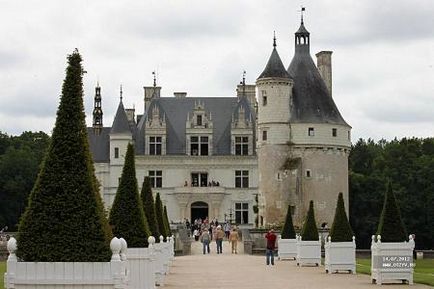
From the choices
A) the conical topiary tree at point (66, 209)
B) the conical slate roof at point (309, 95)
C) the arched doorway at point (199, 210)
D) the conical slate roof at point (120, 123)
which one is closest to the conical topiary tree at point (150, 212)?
the conical topiary tree at point (66, 209)

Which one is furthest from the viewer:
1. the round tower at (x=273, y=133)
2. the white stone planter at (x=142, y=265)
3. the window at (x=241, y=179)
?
the window at (x=241, y=179)

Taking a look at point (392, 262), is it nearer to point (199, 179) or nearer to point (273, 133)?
point (273, 133)

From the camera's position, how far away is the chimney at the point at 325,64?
70.1m

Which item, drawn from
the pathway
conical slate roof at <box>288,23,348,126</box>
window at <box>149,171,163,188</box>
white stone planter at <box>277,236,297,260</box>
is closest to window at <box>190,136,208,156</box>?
window at <box>149,171,163,188</box>

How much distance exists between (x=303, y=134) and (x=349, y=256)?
35.2 metres

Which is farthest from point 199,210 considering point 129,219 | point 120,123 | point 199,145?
point 129,219

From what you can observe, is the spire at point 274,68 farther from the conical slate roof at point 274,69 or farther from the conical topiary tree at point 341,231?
the conical topiary tree at point 341,231

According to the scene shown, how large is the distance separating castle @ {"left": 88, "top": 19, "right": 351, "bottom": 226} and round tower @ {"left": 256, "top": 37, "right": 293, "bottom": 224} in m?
0.06

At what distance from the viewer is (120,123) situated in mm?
73812

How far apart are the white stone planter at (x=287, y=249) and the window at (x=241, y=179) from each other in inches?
1292

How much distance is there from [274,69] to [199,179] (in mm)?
13880

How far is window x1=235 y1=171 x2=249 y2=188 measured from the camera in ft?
244

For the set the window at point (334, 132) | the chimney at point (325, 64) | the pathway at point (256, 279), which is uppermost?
the chimney at point (325, 64)

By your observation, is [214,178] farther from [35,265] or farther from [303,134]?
[35,265]
